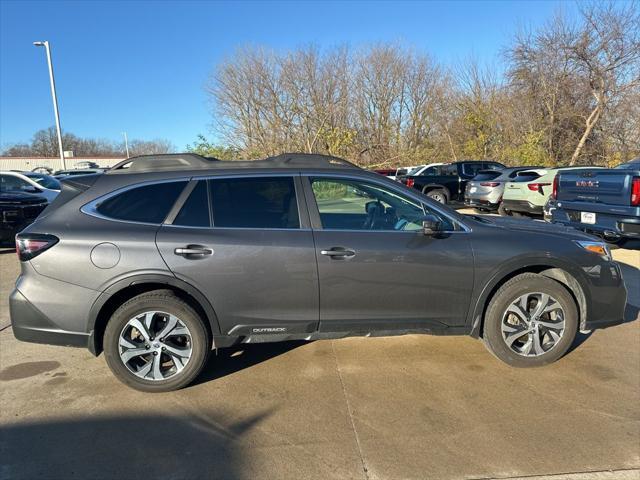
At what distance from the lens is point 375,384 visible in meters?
3.45

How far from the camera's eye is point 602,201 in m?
6.78

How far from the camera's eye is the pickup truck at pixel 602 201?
20.9ft

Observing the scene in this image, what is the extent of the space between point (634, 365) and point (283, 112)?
2284cm

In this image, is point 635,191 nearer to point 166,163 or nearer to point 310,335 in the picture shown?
point 310,335

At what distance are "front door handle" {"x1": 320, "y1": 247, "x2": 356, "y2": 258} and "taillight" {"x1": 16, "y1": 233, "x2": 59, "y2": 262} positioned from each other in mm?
2011

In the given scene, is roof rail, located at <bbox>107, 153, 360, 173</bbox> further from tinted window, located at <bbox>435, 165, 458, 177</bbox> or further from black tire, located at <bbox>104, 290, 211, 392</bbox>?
tinted window, located at <bbox>435, 165, 458, 177</bbox>

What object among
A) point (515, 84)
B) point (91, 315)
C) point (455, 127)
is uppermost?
point (515, 84)

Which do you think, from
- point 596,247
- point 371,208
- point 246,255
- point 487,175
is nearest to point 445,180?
point 487,175

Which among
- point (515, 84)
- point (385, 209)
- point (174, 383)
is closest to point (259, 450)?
point (174, 383)

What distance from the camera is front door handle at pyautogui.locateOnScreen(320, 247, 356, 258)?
3328mm

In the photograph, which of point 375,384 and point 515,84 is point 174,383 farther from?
point 515,84

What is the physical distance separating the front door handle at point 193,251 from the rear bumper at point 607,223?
626cm

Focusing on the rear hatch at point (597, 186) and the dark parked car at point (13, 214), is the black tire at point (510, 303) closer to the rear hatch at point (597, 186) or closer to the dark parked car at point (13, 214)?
the rear hatch at point (597, 186)

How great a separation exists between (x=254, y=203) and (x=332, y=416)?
1.72 meters
